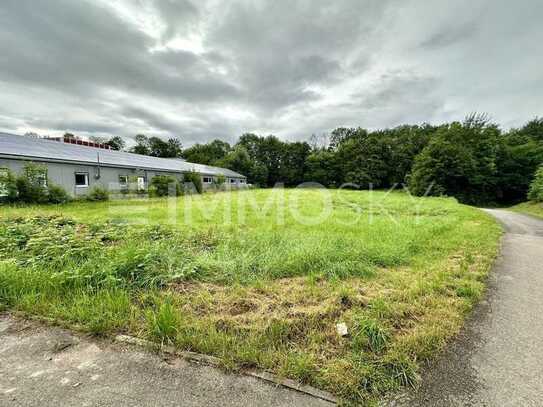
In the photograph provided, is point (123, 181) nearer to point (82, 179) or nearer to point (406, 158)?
point (82, 179)

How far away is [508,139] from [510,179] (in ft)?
27.0

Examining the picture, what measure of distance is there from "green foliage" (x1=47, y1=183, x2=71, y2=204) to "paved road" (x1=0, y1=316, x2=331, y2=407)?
13.4 m

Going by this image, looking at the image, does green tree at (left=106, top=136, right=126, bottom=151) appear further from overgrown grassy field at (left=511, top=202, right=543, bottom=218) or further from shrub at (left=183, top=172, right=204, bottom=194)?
overgrown grassy field at (left=511, top=202, right=543, bottom=218)

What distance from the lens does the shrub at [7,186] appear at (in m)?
10.3

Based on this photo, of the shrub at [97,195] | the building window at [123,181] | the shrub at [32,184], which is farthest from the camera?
the building window at [123,181]

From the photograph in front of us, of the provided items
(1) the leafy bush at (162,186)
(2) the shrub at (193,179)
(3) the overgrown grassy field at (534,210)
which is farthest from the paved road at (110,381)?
(2) the shrub at (193,179)

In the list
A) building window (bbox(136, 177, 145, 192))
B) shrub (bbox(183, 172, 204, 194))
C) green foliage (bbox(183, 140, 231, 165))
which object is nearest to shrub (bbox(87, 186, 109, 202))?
building window (bbox(136, 177, 145, 192))

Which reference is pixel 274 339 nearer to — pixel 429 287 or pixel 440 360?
Result: pixel 440 360

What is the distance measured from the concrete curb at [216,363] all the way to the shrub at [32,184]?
45.2 feet

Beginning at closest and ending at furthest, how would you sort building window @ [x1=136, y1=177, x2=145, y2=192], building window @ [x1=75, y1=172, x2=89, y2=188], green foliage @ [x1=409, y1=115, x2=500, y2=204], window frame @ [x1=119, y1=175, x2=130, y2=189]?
building window @ [x1=75, y1=172, x2=89, y2=188], window frame @ [x1=119, y1=175, x2=130, y2=189], building window @ [x1=136, y1=177, x2=145, y2=192], green foliage @ [x1=409, y1=115, x2=500, y2=204]

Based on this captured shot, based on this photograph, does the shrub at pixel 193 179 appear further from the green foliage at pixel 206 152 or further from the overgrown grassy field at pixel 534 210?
the green foliage at pixel 206 152

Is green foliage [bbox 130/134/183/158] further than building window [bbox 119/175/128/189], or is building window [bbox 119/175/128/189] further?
green foliage [bbox 130/134/183/158]

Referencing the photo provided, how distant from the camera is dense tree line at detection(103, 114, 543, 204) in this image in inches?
1077

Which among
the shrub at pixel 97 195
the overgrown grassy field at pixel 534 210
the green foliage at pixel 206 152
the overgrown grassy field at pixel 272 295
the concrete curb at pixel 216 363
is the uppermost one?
the green foliage at pixel 206 152
